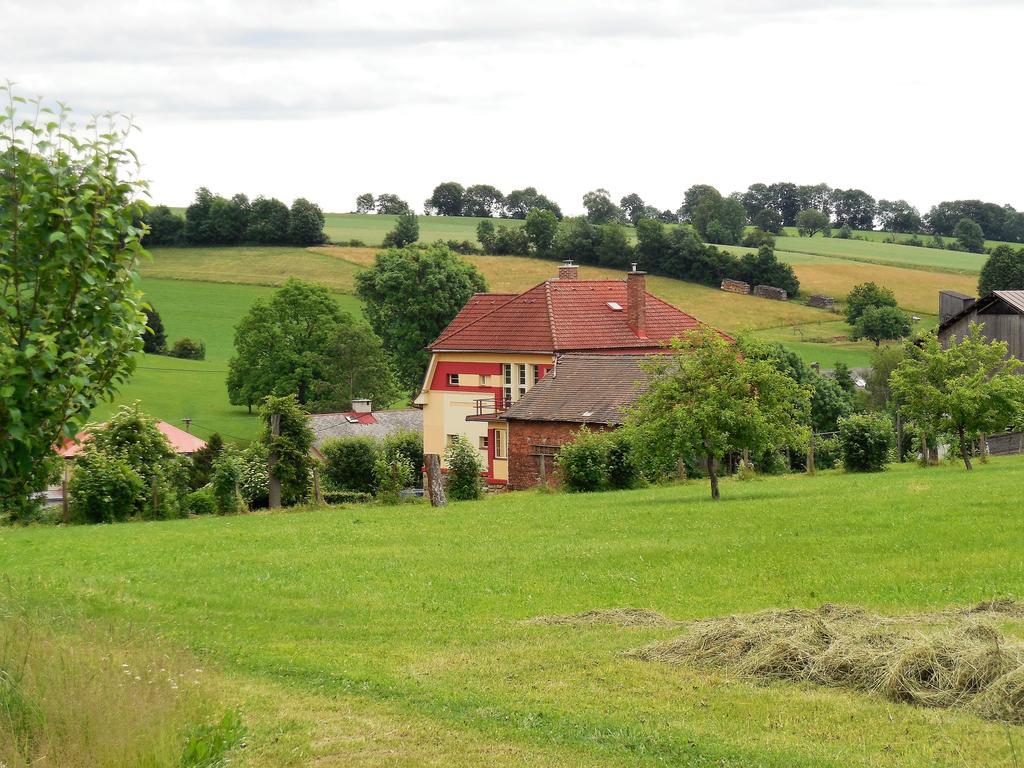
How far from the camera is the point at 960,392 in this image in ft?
123

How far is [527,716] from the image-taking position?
1080 centimetres

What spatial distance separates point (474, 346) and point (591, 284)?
7356 mm

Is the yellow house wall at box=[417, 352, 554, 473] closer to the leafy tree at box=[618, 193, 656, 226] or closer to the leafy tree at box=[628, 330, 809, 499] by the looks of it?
the leafy tree at box=[628, 330, 809, 499]

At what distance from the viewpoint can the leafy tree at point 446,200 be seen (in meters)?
162

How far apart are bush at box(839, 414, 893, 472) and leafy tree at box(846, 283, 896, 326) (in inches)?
2490

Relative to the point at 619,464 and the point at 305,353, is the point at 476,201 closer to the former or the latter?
the point at 305,353

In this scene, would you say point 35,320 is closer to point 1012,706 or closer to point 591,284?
point 1012,706

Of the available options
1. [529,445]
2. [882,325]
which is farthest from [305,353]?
[882,325]

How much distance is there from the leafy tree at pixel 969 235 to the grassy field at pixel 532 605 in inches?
4939

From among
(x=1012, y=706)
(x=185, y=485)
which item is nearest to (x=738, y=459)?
(x=185, y=485)

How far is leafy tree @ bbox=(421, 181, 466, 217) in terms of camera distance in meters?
162

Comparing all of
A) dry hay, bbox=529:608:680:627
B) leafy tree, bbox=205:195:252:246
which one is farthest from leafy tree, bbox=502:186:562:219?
dry hay, bbox=529:608:680:627

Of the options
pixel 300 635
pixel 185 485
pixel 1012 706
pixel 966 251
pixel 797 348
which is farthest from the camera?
pixel 966 251

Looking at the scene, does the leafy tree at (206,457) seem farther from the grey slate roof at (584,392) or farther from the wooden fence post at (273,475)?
the grey slate roof at (584,392)
